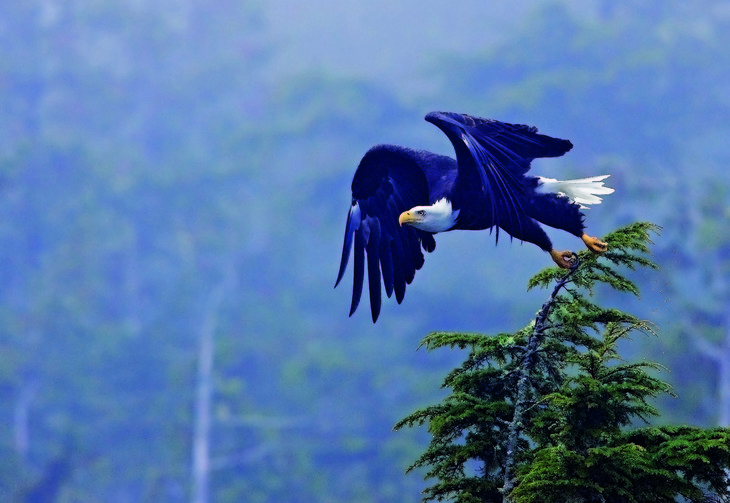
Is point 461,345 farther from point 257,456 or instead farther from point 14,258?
point 14,258

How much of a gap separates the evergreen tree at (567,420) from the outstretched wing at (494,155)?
1.91 ft

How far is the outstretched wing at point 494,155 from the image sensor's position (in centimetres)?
715

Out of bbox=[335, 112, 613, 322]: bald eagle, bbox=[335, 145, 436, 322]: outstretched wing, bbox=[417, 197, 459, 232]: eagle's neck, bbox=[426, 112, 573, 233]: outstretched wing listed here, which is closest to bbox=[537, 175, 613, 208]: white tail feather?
bbox=[335, 112, 613, 322]: bald eagle

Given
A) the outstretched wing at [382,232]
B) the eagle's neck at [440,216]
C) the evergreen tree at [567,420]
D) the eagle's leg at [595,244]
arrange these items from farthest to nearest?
the outstretched wing at [382,232]
the eagle's neck at [440,216]
the eagle's leg at [595,244]
the evergreen tree at [567,420]

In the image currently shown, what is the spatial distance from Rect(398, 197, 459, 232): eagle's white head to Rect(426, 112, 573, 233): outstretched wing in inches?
3.9

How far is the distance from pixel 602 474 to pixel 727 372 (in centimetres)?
1813

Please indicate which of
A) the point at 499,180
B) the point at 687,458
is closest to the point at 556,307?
the point at 499,180

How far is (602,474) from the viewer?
21.1 feet

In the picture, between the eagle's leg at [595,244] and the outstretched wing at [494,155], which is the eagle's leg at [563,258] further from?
the outstretched wing at [494,155]

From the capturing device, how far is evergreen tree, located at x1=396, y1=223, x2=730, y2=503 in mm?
6367

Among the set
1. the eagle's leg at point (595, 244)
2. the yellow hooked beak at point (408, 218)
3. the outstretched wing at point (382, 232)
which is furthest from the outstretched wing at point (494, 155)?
the outstretched wing at point (382, 232)

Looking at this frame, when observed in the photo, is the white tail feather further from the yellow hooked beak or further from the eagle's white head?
the yellow hooked beak

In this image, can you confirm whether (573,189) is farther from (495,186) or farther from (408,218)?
(408,218)

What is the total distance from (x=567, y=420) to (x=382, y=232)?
8.97 feet
